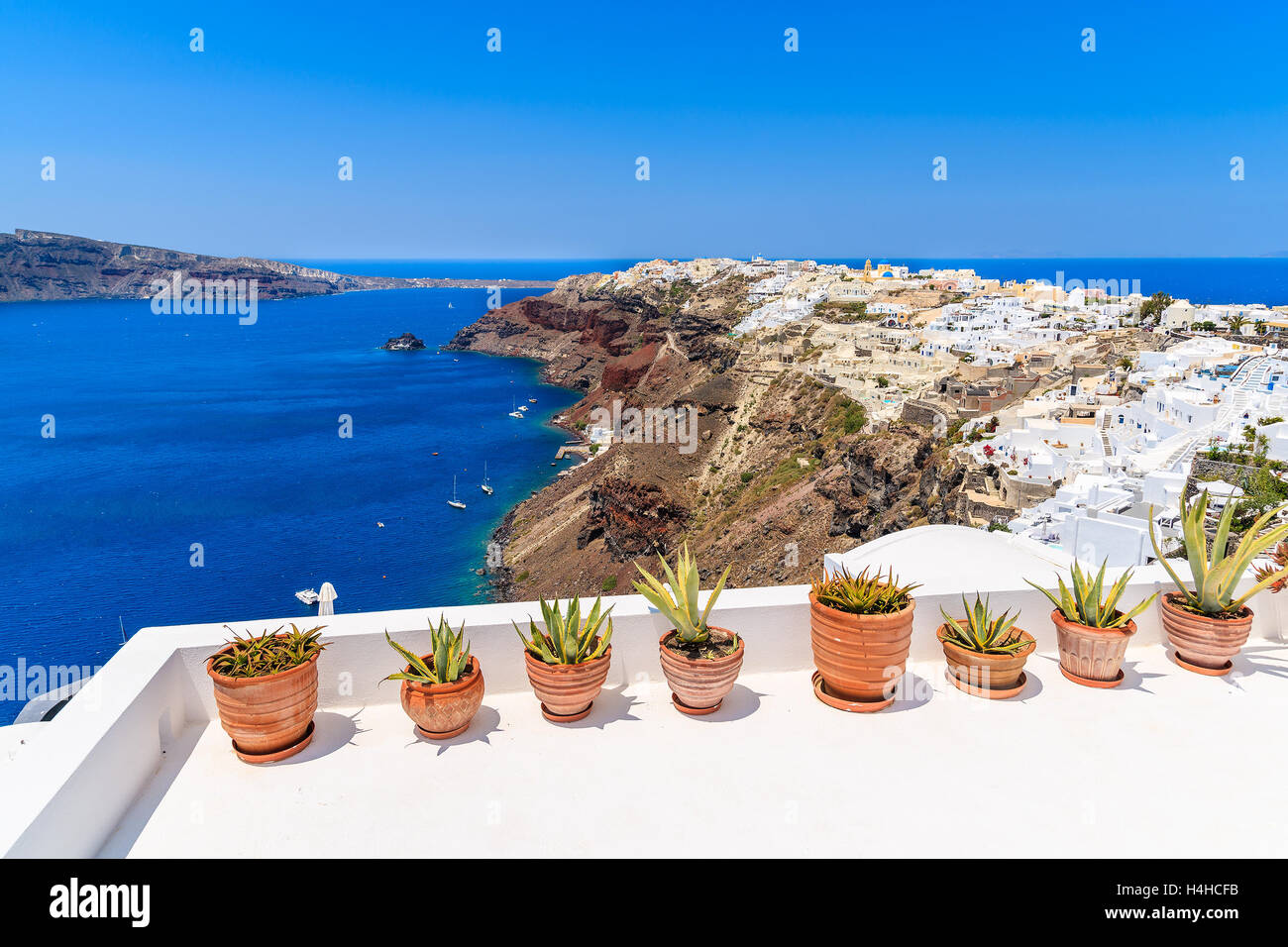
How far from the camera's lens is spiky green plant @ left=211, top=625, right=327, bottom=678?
122 inches

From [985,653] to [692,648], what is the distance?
1404 mm

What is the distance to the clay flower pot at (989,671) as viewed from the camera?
3553 mm

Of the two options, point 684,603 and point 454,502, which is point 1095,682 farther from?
point 454,502

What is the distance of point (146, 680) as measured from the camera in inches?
120

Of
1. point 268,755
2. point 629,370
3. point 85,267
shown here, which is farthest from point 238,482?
point 85,267

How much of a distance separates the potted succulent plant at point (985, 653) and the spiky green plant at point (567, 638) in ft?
5.64

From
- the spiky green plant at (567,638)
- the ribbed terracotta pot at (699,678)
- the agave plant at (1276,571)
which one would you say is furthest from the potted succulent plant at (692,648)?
the agave plant at (1276,571)

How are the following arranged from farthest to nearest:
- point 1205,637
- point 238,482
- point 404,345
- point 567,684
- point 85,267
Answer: point 85,267 < point 404,345 < point 238,482 < point 1205,637 < point 567,684

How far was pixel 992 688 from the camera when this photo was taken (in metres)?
3.61

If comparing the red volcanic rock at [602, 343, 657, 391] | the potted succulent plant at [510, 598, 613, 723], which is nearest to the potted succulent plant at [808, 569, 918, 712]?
the potted succulent plant at [510, 598, 613, 723]

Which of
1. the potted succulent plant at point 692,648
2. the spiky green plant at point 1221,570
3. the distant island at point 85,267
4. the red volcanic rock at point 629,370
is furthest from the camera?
the distant island at point 85,267

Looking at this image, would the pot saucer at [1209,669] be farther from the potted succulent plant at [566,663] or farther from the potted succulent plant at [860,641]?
the potted succulent plant at [566,663]

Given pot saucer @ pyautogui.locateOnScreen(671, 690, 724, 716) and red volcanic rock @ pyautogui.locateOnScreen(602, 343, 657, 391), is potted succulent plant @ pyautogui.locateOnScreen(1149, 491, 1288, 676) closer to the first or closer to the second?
pot saucer @ pyautogui.locateOnScreen(671, 690, 724, 716)
